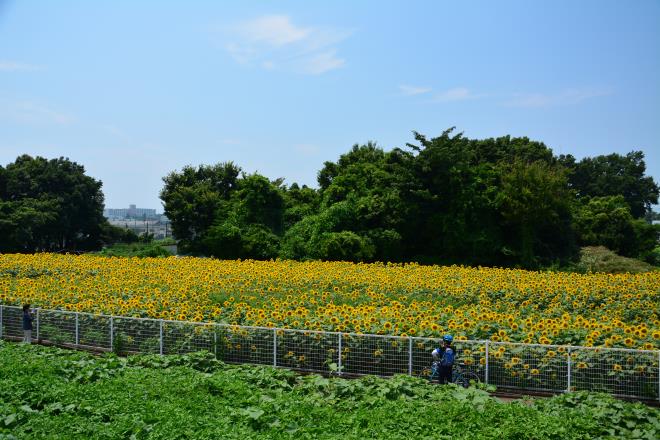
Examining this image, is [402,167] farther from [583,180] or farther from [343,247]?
[583,180]

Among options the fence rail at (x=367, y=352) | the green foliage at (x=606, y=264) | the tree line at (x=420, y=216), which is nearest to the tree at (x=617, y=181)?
the tree line at (x=420, y=216)

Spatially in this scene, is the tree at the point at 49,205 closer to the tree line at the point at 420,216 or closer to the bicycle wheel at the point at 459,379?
the tree line at the point at 420,216

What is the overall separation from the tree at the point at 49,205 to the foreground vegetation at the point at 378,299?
24.2 meters

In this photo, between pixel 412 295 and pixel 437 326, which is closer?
pixel 437 326

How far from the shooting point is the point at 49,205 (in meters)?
50.7

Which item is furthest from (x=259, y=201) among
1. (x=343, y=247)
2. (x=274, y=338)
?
(x=274, y=338)

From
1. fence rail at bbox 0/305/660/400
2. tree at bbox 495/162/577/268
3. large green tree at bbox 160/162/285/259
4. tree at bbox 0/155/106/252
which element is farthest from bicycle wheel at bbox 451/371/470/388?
tree at bbox 0/155/106/252

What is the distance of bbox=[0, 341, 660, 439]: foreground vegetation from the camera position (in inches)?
293

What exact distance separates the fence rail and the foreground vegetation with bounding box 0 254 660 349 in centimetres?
85

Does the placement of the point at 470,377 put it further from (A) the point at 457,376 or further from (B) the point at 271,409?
(B) the point at 271,409

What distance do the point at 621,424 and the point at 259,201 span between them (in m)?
28.4

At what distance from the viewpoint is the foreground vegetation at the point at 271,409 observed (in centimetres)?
743

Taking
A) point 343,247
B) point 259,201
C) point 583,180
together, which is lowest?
point 343,247

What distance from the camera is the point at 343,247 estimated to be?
98.5 ft
